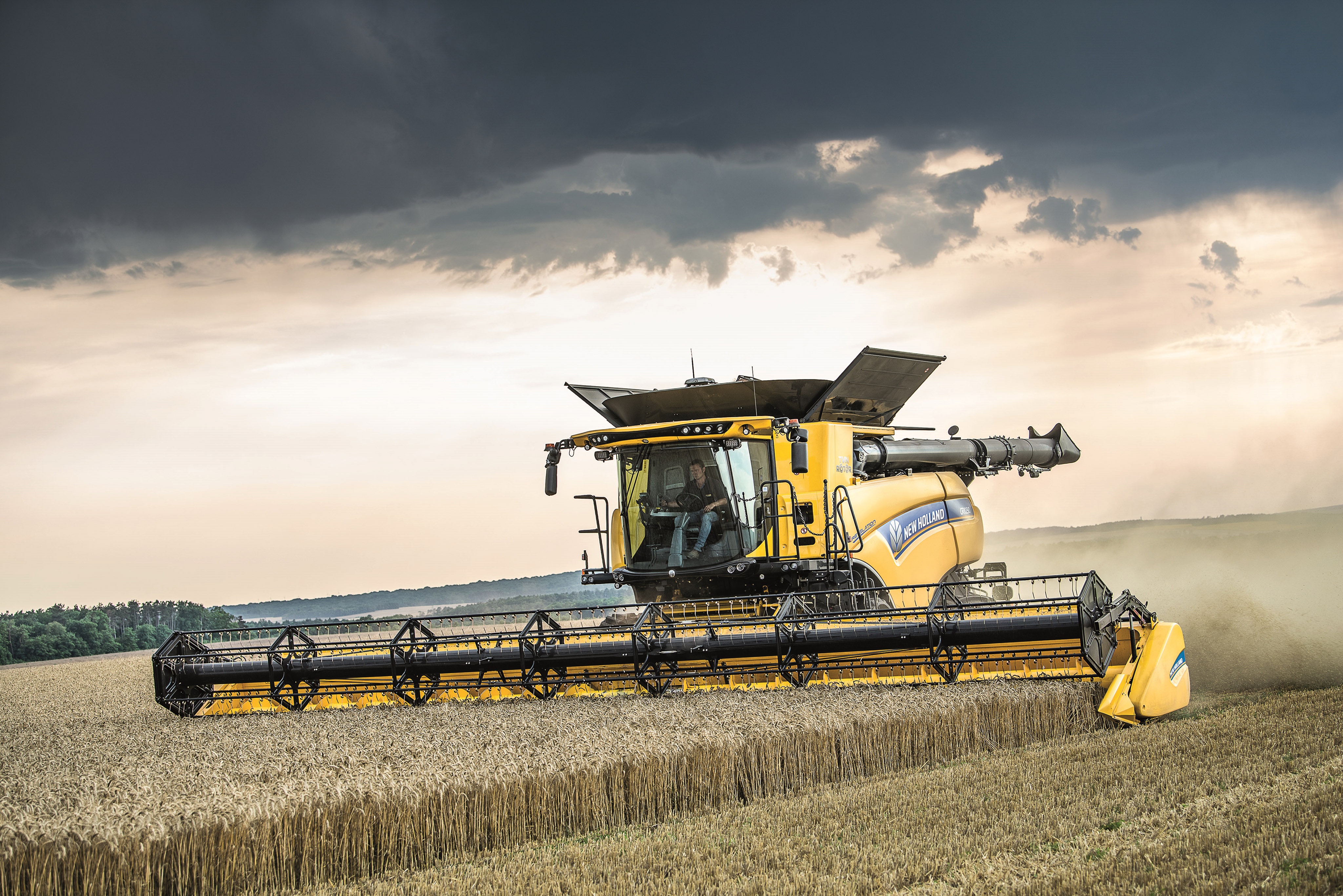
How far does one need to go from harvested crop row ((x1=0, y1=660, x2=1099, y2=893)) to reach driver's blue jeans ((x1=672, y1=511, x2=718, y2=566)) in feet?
5.96

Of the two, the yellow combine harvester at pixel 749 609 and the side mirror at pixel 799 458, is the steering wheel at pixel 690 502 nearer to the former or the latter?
the yellow combine harvester at pixel 749 609

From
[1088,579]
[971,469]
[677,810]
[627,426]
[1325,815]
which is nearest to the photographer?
[1325,815]

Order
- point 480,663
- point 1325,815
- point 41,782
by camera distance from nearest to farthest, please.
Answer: point 1325,815 → point 41,782 → point 480,663

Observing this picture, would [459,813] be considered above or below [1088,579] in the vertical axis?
below

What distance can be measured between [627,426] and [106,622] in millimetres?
30585

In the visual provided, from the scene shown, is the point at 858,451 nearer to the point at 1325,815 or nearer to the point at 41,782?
the point at 1325,815

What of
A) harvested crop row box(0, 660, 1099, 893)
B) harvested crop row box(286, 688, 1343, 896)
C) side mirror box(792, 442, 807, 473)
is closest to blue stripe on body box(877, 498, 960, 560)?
side mirror box(792, 442, 807, 473)

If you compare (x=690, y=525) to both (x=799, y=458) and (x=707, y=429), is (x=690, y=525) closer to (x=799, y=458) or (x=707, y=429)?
(x=707, y=429)

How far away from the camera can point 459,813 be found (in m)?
5.11

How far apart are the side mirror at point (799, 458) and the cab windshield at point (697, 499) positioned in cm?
78

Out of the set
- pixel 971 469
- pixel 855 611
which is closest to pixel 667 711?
pixel 855 611

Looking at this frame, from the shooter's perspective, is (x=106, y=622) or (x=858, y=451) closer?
(x=858, y=451)

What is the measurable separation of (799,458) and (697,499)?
1.27 meters

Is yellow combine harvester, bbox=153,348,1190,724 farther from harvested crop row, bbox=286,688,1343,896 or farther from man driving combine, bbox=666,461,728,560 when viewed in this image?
harvested crop row, bbox=286,688,1343,896
